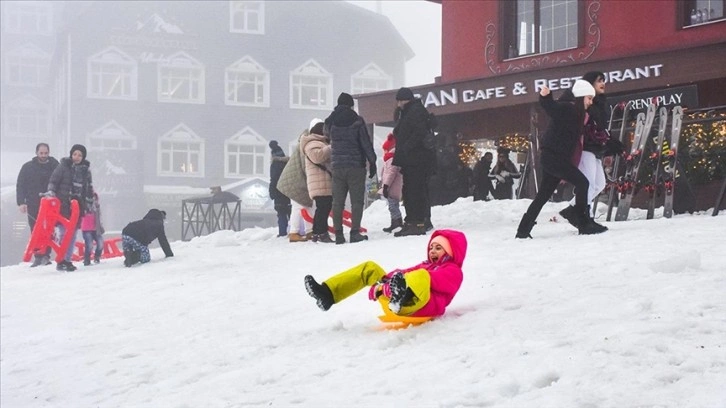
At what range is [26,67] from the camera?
63062 mm

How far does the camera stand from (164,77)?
4694cm

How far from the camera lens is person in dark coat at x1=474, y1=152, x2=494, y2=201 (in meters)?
19.0

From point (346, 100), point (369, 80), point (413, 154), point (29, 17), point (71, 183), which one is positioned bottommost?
point (71, 183)

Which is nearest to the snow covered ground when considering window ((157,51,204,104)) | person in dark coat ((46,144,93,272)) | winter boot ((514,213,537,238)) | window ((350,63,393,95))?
winter boot ((514,213,537,238))

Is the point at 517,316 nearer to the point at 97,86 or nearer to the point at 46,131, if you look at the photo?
the point at 97,86

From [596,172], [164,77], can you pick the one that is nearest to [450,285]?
[596,172]

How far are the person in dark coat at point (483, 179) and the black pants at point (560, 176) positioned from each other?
9.22 m

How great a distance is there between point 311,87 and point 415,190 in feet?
124

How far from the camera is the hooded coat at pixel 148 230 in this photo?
12953 millimetres

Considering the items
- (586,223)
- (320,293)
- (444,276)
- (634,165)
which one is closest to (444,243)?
(444,276)

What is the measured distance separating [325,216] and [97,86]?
1431 inches

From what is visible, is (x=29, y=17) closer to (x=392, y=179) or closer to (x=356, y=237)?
(x=392, y=179)

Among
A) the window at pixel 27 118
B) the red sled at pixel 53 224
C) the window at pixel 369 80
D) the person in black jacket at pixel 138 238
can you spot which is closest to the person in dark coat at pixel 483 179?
the person in black jacket at pixel 138 238

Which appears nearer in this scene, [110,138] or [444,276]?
[444,276]
